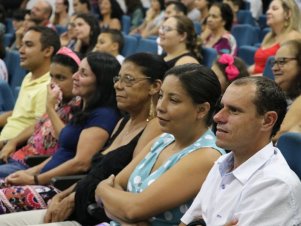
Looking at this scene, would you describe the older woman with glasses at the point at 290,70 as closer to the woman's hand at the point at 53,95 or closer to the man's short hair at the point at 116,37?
the woman's hand at the point at 53,95

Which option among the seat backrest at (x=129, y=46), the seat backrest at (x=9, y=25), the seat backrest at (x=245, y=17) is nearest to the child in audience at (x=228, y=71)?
the seat backrest at (x=129, y=46)

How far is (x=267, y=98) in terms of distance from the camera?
1.95 meters

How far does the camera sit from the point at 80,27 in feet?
18.6

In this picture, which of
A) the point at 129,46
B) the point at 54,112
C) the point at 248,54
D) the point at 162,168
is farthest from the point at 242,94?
the point at 129,46

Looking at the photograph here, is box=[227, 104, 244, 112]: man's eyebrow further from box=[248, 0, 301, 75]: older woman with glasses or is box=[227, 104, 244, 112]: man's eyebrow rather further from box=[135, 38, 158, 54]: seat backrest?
box=[135, 38, 158, 54]: seat backrest

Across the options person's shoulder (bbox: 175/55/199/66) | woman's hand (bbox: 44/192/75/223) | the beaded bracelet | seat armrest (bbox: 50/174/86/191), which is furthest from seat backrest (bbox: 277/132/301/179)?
person's shoulder (bbox: 175/55/199/66)

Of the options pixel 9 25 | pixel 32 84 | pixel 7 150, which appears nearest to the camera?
pixel 7 150

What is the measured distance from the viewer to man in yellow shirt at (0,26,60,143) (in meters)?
3.84

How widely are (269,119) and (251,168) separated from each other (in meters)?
0.14

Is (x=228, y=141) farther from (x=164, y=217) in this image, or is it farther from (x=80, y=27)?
(x=80, y=27)

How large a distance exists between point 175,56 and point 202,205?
8.37ft

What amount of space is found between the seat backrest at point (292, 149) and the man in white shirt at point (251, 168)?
0.18 metres

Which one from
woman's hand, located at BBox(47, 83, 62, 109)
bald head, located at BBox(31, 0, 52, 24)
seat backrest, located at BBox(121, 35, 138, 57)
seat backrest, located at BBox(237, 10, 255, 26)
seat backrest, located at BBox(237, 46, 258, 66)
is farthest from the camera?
seat backrest, located at BBox(237, 10, 255, 26)

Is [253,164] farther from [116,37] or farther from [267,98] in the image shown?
[116,37]
